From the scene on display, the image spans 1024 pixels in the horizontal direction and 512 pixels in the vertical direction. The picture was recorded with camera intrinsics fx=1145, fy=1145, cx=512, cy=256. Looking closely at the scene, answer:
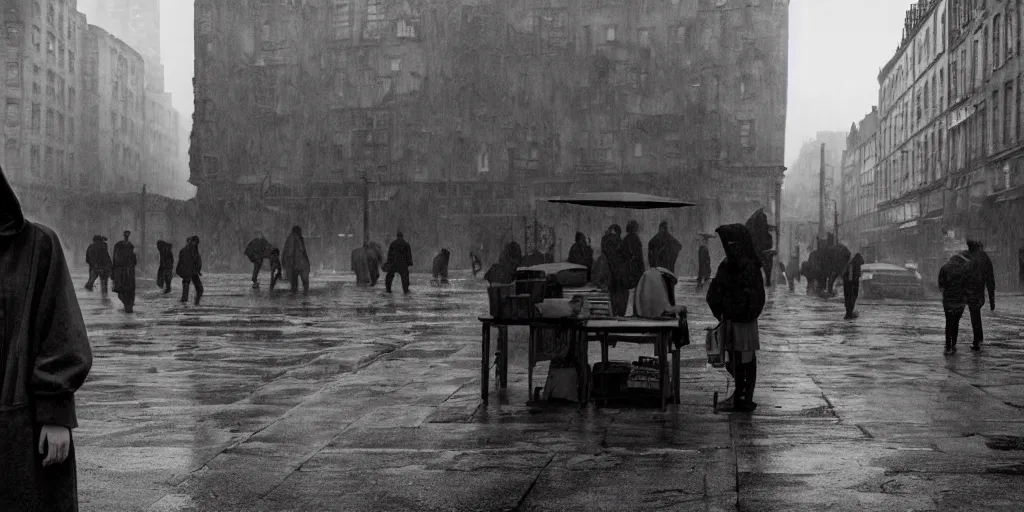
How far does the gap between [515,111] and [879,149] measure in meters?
29.3

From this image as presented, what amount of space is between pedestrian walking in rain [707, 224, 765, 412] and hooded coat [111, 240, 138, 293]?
1578cm

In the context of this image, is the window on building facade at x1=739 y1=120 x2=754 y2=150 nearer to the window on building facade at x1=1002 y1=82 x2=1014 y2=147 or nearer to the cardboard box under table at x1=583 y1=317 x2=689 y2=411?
the window on building facade at x1=1002 y1=82 x2=1014 y2=147

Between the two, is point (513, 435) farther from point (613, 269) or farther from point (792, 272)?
point (792, 272)

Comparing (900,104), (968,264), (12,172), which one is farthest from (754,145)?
(12,172)

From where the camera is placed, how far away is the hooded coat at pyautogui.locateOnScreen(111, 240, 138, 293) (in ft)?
73.3

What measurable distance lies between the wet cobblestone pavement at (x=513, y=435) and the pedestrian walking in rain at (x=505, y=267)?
1229 cm

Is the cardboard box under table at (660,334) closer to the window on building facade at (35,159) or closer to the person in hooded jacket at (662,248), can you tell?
the person in hooded jacket at (662,248)

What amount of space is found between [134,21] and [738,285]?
196 meters

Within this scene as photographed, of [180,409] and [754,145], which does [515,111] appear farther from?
[180,409]

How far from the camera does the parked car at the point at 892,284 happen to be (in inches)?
1261

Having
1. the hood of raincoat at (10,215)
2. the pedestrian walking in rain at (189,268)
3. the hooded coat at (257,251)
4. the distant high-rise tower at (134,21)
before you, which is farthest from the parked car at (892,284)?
the distant high-rise tower at (134,21)

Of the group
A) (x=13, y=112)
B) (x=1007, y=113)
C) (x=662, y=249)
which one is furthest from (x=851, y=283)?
(x=13, y=112)

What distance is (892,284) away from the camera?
32156 mm

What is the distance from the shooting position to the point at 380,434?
776 centimetres
